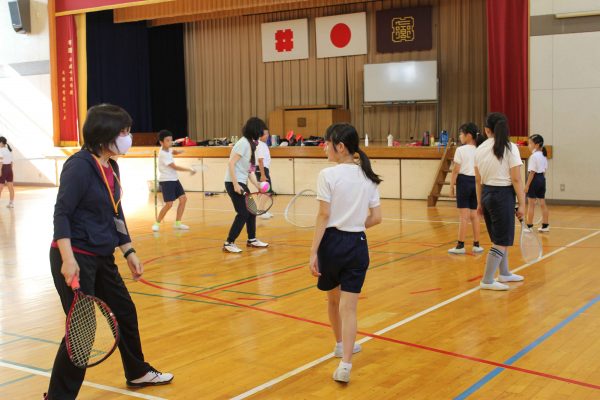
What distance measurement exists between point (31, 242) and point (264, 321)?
671 centimetres

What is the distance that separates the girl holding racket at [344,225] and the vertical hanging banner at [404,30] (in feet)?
56.6

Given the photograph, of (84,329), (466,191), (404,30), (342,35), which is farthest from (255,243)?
(342,35)

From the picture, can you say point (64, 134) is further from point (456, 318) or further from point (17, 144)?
point (456, 318)

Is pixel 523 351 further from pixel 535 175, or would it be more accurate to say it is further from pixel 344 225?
pixel 535 175

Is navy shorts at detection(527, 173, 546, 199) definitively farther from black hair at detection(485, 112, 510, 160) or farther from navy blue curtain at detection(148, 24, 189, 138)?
navy blue curtain at detection(148, 24, 189, 138)

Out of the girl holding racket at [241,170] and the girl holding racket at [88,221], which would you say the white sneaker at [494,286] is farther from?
the girl holding racket at [88,221]

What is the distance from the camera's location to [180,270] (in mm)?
9227

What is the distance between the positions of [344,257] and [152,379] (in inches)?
58.0

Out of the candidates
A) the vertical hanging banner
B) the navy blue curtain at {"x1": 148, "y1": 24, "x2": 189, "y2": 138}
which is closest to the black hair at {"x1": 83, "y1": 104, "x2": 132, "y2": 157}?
the vertical hanging banner

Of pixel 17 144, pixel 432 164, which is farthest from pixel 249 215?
pixel 17 144

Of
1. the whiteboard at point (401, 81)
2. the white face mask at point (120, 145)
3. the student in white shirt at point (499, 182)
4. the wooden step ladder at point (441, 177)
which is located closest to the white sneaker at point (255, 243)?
the student in white shirt at point (499, 182)

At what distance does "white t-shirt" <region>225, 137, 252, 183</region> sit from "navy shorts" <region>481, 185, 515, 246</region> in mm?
3784

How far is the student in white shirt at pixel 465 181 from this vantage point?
9781 millimetres

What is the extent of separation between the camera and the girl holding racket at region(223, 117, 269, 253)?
10.0 meters
